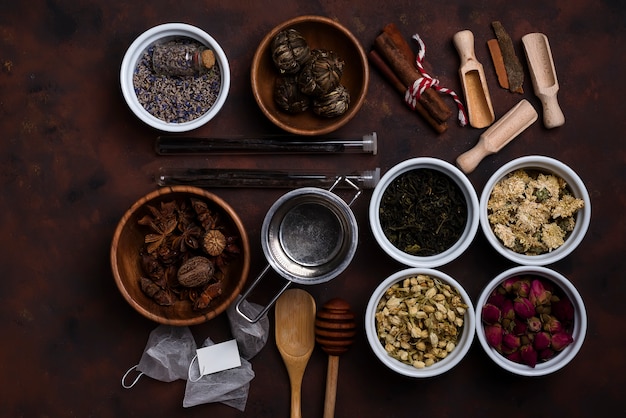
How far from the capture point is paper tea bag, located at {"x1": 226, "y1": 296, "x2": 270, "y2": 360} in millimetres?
1604

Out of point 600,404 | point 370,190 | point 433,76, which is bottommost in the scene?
point 600,404

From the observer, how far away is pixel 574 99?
1670mm

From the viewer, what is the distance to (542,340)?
1485mm

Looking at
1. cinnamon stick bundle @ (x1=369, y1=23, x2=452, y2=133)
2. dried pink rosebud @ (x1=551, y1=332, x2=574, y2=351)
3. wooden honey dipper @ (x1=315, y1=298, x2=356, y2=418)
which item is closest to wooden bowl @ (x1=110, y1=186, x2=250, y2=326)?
wooden honey dipper @ (x1=315, y1=298, x2=356, y2=418)

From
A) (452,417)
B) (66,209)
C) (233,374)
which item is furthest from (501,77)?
(66,209)

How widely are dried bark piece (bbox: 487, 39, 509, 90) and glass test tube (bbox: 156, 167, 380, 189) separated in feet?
1.40

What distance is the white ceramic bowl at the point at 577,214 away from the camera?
1510mm

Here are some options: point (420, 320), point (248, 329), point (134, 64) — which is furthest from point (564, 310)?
point (134, 64)

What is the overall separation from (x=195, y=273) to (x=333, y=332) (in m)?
0.38

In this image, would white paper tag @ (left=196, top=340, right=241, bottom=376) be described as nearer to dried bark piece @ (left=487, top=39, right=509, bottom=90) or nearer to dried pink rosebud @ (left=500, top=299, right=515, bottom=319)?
dried pink rosebud @ (left=500, top=299, right=515, bottom=319)

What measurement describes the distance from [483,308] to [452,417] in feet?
1.17

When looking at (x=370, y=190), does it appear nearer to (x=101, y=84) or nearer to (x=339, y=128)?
(x=339, y=128)

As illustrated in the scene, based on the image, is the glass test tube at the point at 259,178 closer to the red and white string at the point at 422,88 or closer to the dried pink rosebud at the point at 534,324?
the red and white string at the point at 422,88

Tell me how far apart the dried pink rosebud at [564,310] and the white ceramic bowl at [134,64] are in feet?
3.29
